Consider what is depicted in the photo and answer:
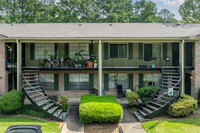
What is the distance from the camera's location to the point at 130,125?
352 inches

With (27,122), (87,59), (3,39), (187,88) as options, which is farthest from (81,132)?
(187,88)

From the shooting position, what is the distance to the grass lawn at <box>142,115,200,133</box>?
805cm

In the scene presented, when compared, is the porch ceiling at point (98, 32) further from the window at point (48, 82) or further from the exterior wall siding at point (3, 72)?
the window at point (48, 82)

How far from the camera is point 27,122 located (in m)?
8.66

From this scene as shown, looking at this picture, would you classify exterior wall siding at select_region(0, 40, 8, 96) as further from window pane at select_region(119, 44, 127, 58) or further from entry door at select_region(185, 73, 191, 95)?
entry door at select_region(185, 73, 191, 95)

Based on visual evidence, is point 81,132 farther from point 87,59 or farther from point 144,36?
point 144,36

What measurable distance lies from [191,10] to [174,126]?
1168 inches

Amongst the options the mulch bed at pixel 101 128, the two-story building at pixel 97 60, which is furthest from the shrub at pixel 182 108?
the two-story building at pixel 97 60

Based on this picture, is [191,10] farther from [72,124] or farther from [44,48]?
[72,124]

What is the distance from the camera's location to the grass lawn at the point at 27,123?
8055 mm

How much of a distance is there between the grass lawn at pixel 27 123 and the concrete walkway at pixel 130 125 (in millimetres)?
3594

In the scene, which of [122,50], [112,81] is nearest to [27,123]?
[112,81]

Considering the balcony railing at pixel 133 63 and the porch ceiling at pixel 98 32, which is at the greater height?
the porch ceiling at pixel 98 32

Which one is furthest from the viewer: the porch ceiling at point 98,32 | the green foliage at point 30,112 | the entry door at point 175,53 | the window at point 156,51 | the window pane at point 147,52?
the window at point 156,51
